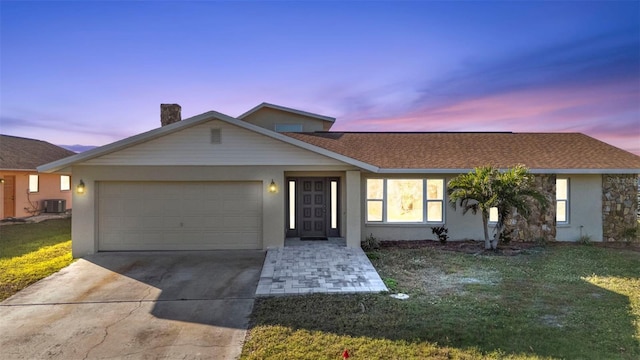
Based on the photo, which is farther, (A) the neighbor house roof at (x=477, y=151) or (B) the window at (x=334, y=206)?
(B) the window at (x=334, y=206)

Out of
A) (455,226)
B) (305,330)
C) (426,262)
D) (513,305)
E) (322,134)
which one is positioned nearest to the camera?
(305,330)

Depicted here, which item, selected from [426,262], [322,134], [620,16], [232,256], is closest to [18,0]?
[232,256]

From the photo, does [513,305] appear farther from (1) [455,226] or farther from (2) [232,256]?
(2) [232,256]

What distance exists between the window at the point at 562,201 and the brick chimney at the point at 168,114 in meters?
13.8

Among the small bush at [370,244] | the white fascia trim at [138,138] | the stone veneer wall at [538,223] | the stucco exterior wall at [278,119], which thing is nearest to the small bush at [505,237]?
the stone veneer wall at [538,223]

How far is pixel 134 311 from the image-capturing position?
214 inches

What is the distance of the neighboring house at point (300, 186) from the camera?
9359 mm

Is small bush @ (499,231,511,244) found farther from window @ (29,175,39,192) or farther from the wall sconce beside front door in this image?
window @ (29,175,39,192)

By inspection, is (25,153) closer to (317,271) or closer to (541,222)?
(317,271)

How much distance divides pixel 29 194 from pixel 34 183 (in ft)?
2.48

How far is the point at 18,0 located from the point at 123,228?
23.3ft

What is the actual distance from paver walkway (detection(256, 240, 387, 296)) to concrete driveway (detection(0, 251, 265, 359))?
1.36 feet

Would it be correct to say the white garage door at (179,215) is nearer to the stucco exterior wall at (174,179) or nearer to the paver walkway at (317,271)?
the stucco exterior wall at (174,179)

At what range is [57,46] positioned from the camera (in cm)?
1155
